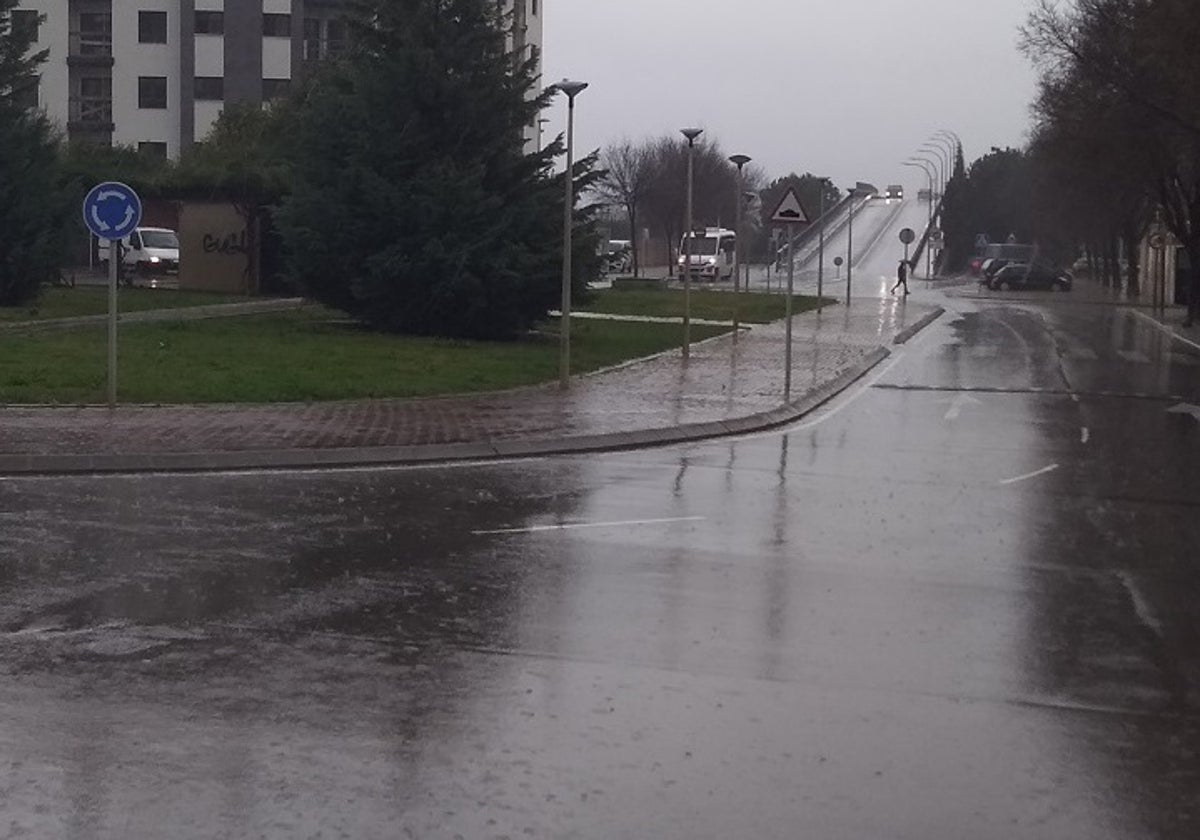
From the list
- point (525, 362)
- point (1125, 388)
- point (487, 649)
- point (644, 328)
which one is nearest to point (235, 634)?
point (487, 649)

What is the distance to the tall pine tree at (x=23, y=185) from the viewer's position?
3469 cm

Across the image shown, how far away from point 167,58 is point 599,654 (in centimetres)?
7074

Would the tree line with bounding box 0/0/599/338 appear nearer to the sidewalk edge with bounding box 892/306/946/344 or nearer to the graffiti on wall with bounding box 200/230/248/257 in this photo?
the sidewalk edge with bounding box 892/306/946/344

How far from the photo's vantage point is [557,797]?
6324mm

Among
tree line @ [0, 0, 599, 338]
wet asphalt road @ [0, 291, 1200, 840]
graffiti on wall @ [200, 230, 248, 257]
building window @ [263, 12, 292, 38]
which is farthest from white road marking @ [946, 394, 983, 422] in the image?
building window @ [263, 12, 292, 38]

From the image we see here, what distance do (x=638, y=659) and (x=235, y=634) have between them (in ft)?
6.55

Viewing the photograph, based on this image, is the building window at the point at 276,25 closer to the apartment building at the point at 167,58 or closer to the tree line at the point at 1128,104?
the apartment building at the point at 167,58

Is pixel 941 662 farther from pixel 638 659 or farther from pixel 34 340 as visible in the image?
pixel 34 340

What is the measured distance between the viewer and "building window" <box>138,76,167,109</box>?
75.4 meters

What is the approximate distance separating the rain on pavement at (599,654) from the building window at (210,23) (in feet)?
206

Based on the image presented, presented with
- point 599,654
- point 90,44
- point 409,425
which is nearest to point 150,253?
point 90,44

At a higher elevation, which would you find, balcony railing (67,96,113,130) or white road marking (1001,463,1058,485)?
balcony railing (67,96,113,130)

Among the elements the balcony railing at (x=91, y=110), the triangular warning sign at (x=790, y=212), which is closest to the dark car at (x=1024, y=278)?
the balcony railing at (x=91, y=110)

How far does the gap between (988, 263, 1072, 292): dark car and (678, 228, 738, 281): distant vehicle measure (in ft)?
41.9
